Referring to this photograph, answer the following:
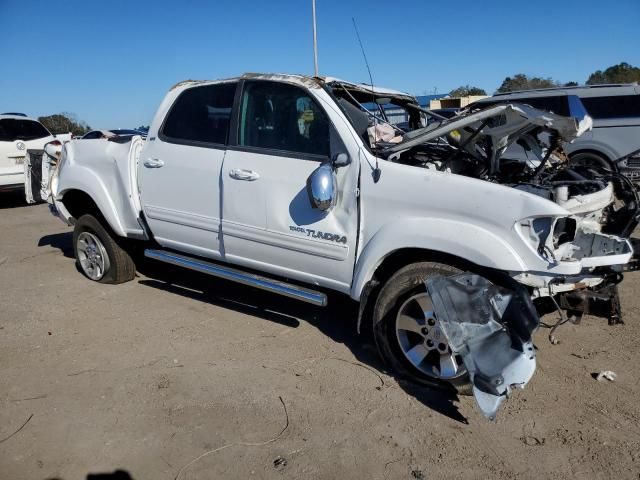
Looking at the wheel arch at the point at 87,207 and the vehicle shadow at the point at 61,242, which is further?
the vehicle shadow at the point at 61,242

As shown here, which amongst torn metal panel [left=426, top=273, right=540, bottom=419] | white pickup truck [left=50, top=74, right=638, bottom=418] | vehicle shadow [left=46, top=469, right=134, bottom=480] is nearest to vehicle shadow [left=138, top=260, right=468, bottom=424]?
white pickup truck [left=50, top=74, right=638, bottom=418]

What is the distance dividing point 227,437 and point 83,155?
11.4 ft

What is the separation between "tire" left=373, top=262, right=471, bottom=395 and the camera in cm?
322

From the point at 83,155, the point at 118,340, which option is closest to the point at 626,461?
the point at 118,340

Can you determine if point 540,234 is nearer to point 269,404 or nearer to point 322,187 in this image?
point 322,187

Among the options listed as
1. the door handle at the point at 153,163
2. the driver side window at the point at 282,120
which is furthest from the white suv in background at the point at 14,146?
the driver side window at the point at 282,120

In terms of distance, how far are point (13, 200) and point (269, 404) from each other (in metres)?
11.9

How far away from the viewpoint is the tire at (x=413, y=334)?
10.6 ft

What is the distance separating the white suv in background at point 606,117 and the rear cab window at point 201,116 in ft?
22.1

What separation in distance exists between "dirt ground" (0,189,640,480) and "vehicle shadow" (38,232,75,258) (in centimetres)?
228

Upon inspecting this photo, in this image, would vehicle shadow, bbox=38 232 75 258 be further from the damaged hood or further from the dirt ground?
the damaged hood

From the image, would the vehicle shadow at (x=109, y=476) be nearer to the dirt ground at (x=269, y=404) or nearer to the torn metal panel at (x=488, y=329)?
the dirt ground at (x=269, y=404)

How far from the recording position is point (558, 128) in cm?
356

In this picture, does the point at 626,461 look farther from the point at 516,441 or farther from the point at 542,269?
the point at 542,269
